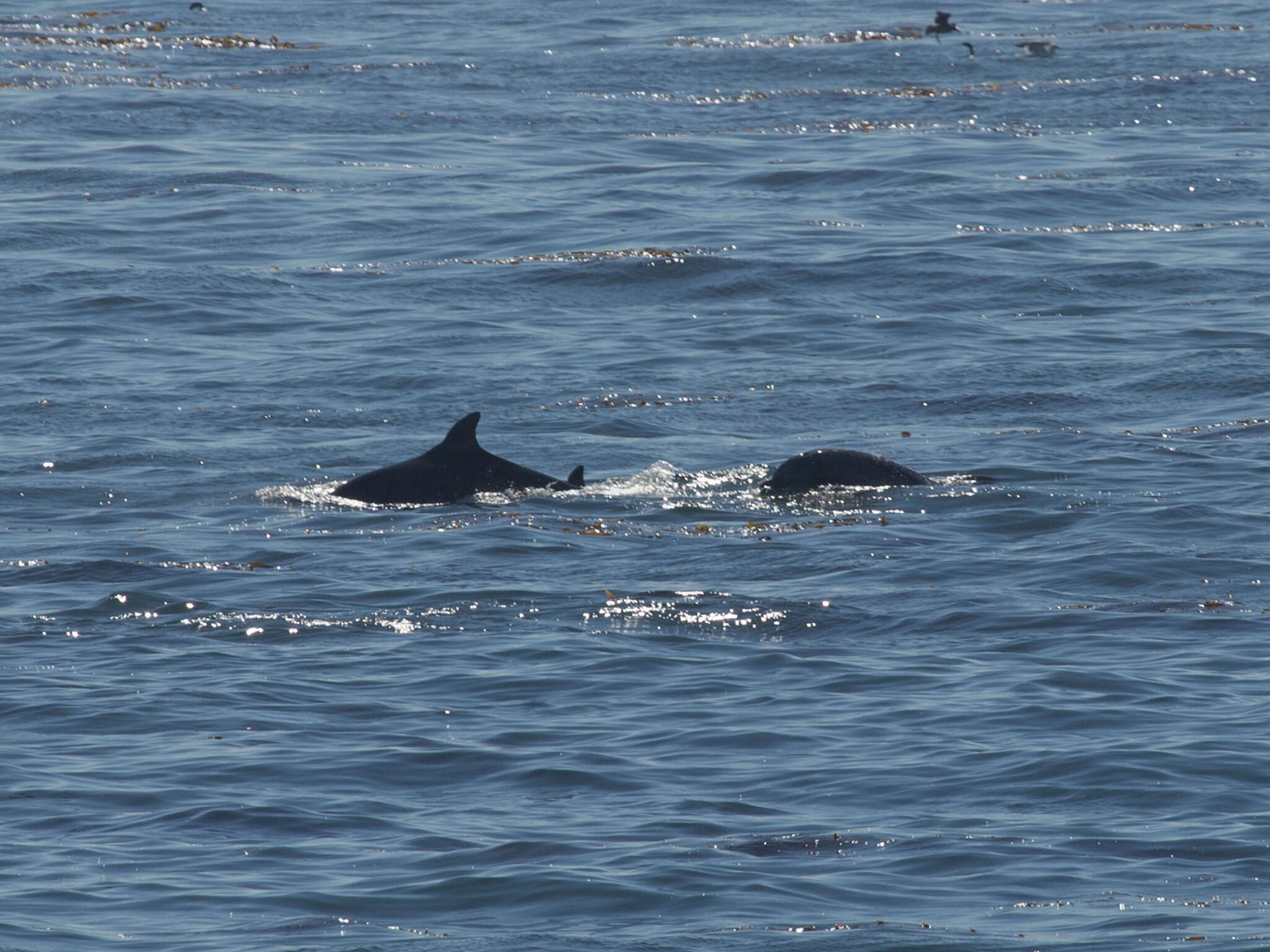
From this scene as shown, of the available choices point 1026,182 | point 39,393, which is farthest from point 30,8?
point 39,393

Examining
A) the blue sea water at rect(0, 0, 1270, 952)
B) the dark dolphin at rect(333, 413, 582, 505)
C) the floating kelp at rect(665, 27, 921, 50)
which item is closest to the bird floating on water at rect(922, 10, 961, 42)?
the floating kelp at rect(665, 27, 921, 50)

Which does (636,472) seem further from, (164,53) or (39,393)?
(164,53)

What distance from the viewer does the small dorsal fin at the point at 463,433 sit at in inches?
635

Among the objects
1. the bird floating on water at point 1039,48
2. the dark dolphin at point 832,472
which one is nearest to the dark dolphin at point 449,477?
the dark dolphin at point 832,472

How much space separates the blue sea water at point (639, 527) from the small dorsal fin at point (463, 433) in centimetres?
48

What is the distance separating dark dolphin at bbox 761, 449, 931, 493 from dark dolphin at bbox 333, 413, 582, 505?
5.10ft

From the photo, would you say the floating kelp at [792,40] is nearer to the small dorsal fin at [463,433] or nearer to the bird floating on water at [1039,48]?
the bird floating on water at [1039,48]

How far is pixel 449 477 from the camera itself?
1644cm

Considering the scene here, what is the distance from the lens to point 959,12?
4656 centimetres

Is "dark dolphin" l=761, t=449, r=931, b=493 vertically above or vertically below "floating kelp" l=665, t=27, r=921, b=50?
below

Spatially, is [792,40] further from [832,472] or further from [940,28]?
[832,472]

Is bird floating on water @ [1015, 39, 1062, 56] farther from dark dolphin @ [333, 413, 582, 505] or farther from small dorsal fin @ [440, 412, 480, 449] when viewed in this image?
small dorsal fin @ [440, 412, 480, 449]

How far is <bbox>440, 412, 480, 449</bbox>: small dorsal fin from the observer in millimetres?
16125

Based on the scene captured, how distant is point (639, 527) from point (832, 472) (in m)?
1.73
